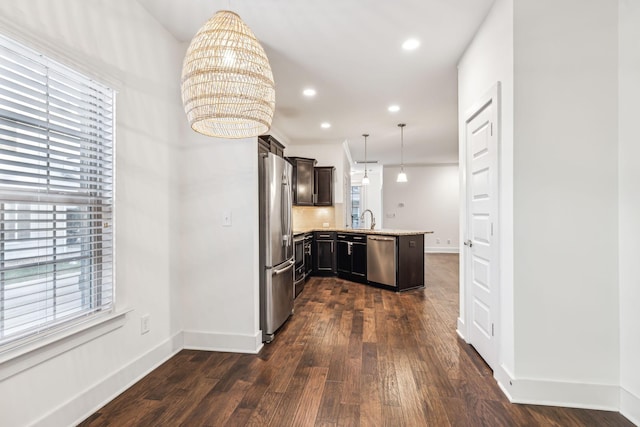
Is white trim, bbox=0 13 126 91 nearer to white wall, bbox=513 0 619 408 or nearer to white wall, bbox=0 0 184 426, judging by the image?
white wall, bbox=0 0 184 426

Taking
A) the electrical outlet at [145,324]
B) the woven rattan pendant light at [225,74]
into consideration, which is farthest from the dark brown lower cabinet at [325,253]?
the woven rattan pendant light at [225,74]

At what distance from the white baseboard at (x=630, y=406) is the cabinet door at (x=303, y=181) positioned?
4.87 metres

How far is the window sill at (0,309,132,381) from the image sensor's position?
145 centimetres

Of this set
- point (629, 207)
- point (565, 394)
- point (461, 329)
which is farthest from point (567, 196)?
point (461, 329)

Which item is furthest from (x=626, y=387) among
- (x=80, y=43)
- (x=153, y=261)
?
(x=80, y=43)

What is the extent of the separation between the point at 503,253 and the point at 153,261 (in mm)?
2497

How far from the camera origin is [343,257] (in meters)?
5.82

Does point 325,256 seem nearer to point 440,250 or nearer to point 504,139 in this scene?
point 504,139

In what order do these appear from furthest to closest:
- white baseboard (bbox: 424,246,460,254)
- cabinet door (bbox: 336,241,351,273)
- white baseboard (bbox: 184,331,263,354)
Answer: white baseboard (bbox: 424,246,460,254), cabinet door (bbox: 336,241,351,273), white baseboard (bbox: 184,331,263,354)

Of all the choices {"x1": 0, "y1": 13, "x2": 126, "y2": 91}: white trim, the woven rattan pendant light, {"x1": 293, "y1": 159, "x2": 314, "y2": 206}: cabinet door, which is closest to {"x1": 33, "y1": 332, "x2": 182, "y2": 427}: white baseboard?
the woven rattan pendant light

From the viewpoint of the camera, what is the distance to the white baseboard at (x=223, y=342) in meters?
2.69

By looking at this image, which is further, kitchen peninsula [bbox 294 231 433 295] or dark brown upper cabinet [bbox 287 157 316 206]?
dark brown upper cabinet [bbox 287 157 316 206]

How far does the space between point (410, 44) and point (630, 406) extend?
9.49 feet

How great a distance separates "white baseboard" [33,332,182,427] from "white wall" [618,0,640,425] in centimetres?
305
